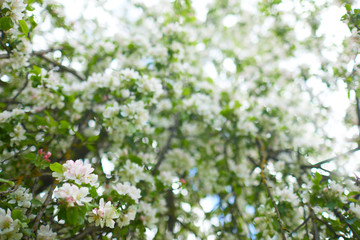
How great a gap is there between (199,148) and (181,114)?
2.23ft

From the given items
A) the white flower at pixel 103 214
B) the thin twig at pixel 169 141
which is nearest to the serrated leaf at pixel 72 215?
the white flower at pixel 103 214

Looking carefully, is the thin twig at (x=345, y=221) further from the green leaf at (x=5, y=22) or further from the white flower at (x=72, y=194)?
the green leaf at (x=5, y=22)

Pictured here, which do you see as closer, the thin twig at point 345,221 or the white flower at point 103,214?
the white flower at point 103,214

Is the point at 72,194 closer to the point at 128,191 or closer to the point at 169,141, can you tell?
the point at 128,191

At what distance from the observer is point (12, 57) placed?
221 centimetres

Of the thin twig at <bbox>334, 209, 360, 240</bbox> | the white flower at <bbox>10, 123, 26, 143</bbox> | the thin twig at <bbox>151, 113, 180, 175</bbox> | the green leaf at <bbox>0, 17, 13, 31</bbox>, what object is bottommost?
the thin twig at <bbox>151, 113, 180, 175</bbox>

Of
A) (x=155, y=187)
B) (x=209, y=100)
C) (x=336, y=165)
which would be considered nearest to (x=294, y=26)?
(x=209, y=100)

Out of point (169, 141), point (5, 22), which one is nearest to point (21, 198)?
point (5, 22)

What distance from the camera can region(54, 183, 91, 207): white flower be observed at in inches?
49.1

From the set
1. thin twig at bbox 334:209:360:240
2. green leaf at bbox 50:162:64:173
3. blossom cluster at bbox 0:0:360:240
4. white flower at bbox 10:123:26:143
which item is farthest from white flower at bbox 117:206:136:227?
thin twig at bbox 334:209:360:240

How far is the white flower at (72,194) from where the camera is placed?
1.25 m

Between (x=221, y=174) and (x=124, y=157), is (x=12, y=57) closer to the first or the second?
(x=124, y=157)

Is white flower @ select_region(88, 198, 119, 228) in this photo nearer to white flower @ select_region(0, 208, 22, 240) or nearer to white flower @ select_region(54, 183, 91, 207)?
white flower @ select_region(54, 183, 91, 207)

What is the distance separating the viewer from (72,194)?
126 centimetres
